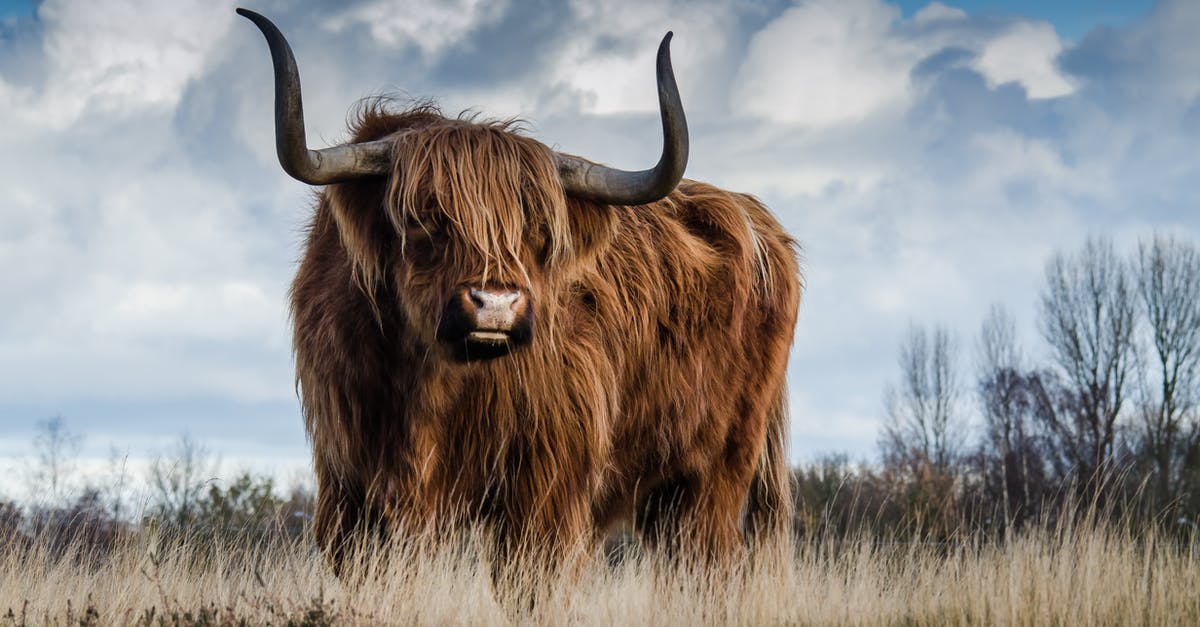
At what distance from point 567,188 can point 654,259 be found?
942 mm

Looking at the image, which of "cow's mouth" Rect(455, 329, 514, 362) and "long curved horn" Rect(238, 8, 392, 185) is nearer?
"cow's mouth" Rect(455, 329, 514, 362)

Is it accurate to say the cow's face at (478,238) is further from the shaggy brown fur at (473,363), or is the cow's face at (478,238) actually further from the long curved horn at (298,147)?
the long curved horn at (298,147)

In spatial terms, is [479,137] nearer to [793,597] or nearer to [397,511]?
[397,511]

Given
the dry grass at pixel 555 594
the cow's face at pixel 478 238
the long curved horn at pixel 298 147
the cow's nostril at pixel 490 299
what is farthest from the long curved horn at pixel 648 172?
the dry grass at pixel 555 594

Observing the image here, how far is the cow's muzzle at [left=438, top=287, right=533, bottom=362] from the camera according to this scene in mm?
4250

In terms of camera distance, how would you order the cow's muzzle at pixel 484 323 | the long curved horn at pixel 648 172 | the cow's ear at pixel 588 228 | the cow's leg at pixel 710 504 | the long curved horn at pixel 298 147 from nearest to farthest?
the cow's muzzle at pixel 484 323 < the long curved horn at pixel 298 147 < the long curved horn at pixel 648 172 < the cow's ear at pixel 588 228 < the cow's leg at pixel 710 504

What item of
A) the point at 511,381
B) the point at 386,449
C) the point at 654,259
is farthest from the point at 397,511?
the point at 654,259

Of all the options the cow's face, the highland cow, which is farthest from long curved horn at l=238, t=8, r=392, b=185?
the cow's face

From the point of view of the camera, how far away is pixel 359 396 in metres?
4.91

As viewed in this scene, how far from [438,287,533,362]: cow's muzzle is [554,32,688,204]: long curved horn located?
109cm

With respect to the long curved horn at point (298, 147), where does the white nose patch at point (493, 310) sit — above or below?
below

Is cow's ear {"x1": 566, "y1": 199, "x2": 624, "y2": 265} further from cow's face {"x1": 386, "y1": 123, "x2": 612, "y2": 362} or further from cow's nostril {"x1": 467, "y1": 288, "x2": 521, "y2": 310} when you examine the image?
cow's nostril {"x1": 467, "y1": 288, "x2": 521, "y2": 310}

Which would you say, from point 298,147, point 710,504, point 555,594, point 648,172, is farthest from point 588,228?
point 710,504

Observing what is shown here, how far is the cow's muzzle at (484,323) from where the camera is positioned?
→ 4.25 metres
